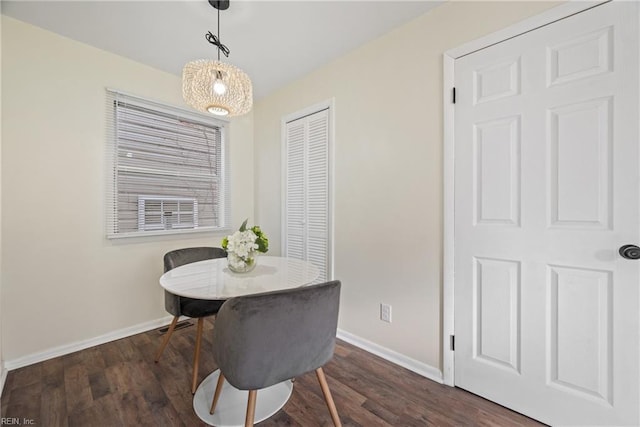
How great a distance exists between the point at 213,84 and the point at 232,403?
186 cm

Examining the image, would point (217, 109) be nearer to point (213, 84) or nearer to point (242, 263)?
point (213, 84)

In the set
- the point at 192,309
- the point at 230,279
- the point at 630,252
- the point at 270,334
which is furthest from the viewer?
the point at 192,309

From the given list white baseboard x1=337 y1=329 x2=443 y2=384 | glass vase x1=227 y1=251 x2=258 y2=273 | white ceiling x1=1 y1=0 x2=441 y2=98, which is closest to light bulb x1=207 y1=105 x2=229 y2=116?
white ceiling x1=1 y1=0 x2=441 y2=98

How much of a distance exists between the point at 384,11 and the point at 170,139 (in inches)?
85.9

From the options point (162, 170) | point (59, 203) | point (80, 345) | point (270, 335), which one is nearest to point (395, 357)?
point (270, 335)

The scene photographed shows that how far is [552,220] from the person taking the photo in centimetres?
134

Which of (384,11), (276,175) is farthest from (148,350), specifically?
(384,11)

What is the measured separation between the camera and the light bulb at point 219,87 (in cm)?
157

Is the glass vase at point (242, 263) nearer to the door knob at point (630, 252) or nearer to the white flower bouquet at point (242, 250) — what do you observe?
the white flower bouquet at point (242, 250)

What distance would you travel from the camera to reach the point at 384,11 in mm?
1779

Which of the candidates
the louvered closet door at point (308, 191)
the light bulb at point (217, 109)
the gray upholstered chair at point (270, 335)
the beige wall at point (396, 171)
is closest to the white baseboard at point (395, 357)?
the beige wall at point (396, 171)

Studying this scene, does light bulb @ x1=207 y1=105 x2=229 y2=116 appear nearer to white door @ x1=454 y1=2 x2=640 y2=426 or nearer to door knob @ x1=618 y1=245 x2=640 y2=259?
white door @ x1=454 y1=2 x2=640 y2=426

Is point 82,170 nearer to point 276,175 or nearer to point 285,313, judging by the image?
point 276,175

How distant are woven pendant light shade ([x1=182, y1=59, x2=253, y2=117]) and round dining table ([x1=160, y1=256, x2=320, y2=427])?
1041mm
